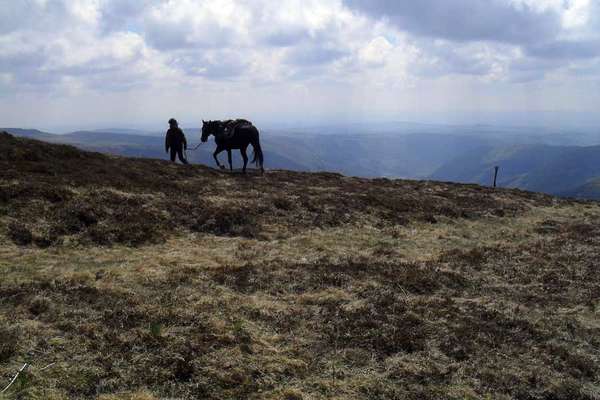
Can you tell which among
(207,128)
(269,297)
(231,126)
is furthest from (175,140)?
(269,297)

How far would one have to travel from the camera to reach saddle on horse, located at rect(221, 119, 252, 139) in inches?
1348

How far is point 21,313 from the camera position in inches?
420

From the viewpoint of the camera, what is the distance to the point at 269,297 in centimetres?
1351

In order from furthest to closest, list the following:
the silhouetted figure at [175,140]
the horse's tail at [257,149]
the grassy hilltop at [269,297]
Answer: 1. the silhouetted figure at [175,140]
2. the horse's tail at [257,149]
3. the grassy hilltop at [269,297]

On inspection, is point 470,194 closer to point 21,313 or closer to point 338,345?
point 338,345

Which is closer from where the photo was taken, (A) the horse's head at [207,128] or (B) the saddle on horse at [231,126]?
(B) the saddle on horse at [231,126]

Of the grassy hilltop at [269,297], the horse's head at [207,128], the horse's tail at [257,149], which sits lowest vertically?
the grassy hilltop at [269,297]

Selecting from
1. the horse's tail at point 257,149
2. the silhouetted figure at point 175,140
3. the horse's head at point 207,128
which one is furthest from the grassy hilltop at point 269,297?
the horse's head at point 207,128

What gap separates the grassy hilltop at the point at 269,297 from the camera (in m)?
9.29

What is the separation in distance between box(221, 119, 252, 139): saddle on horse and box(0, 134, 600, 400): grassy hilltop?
26.9ft

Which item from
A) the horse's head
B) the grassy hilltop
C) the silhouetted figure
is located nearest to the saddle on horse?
the horse's head

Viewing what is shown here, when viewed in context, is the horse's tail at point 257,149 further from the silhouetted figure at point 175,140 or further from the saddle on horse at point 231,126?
the silhouetted figure at point 175,140

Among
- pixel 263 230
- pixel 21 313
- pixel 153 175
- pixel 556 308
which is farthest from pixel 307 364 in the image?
pixel 153 175

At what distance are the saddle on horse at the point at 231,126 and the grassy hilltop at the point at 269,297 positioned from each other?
819cm
